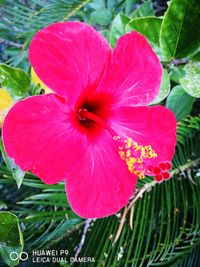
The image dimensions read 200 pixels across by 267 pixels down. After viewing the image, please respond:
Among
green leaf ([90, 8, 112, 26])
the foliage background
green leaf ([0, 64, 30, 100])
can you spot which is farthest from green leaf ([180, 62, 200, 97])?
green leaf ([90, 8, 112, 26])

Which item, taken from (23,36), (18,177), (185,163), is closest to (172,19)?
(18,177)

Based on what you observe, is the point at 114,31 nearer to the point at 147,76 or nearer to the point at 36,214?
the point at 147,76

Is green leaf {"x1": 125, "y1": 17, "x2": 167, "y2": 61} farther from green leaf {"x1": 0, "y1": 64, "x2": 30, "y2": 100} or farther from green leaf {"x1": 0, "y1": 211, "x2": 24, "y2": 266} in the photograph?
green leaf {"x1": 0, "y1": 211, "x2": 24, "y2": 266}

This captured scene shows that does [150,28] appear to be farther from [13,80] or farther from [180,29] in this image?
[13,80]

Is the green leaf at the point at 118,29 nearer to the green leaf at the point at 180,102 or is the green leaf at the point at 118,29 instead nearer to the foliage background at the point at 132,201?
A: the foliage background at the point at 132,201

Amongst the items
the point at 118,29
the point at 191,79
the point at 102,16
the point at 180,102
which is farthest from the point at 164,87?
the point at 102,16
